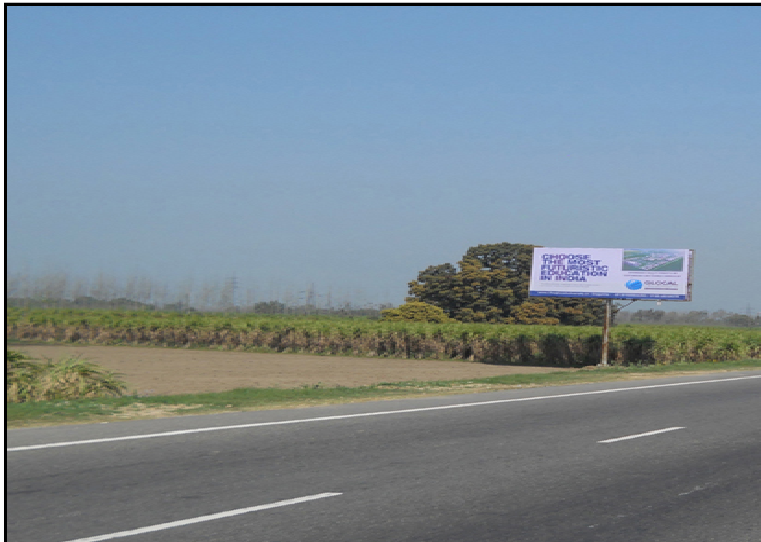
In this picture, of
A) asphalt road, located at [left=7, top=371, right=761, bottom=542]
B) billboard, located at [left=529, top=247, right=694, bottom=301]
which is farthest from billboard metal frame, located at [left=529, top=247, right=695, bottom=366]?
asphalt road, located at [left=7, top=371, right=761, bottom=542]

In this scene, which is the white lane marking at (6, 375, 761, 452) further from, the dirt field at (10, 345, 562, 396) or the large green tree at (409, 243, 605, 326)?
the large green tree at (409, 243, 605, 326)

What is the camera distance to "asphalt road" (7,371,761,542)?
696 cm

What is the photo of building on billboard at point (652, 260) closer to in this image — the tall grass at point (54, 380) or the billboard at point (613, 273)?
the billboard at point (613, 273)

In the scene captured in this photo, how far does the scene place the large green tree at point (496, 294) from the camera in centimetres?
7519

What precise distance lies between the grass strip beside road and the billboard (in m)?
9.96

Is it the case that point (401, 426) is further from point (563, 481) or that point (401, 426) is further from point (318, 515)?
point (318, 515)

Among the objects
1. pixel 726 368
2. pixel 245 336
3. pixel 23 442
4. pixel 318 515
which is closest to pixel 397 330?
pixel 245 336

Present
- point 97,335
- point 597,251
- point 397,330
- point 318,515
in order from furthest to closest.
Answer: point 97,335, point 397,330, point 597,251, point 318,515

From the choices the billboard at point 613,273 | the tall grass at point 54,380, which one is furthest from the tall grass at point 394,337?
the tall grass at point 54,380

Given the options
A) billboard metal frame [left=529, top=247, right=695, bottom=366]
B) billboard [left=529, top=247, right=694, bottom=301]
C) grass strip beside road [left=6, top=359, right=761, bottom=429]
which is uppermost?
billboard [left=529, top=247, right=694, bottom=301]

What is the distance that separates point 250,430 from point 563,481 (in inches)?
189

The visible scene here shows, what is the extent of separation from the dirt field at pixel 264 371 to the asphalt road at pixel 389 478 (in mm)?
11271

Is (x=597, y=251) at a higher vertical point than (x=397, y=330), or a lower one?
higher

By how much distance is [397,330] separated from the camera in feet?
160
